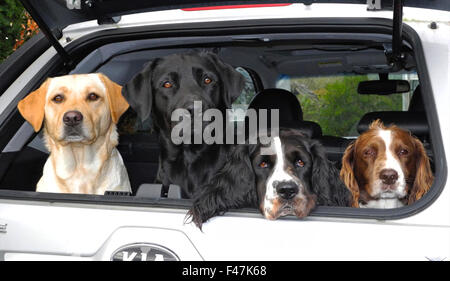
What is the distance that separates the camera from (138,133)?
431cm

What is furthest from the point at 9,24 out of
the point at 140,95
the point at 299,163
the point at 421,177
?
the point at 421,177

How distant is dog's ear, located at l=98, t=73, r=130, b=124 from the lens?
3068mm

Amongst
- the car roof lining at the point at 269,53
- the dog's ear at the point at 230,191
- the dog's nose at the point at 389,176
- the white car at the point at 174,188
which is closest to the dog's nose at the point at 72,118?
the white car at the point at 174,188

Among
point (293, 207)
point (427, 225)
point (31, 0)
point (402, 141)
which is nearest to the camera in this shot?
point (427, 225)

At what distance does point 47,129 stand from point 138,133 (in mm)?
1307

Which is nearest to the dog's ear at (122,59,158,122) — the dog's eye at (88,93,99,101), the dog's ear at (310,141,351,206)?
the dog's eye at (88,93,99,101)

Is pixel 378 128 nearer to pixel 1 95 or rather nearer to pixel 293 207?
pixel 293 207

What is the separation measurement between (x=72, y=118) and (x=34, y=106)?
0.20 meters

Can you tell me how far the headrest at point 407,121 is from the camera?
136 inches

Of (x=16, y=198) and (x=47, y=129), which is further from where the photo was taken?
(x=47, y=129)

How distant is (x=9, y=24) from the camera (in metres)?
5.38

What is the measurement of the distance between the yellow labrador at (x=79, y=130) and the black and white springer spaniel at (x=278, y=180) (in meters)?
0.80

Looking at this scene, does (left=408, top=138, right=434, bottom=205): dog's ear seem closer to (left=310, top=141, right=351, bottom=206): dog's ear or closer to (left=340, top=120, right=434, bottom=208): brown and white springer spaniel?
(left=340, top=120, right=434, bottom=208): brown and white springer spaniel
